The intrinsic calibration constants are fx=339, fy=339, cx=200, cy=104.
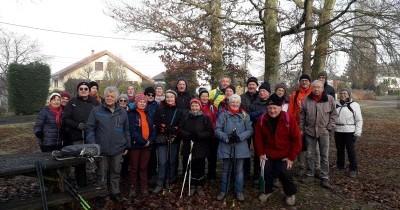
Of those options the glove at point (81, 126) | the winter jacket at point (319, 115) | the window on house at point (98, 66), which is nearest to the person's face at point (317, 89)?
the winter jacket at point (319, 115)

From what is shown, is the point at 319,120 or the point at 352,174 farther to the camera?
the point at 352,174

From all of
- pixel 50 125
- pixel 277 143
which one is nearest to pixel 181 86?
pixel 277 143

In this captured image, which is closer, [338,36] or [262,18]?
[262,18]

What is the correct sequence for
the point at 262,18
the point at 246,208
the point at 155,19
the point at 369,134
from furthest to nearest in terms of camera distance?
→ 1. the point at 369,134
2. the point at 155,19
3. the point at 262,18
4. the point at 246,208

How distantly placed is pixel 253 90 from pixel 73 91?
24.1m

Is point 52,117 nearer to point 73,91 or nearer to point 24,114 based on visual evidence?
point 24,114

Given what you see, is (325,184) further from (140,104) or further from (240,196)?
(140,104)

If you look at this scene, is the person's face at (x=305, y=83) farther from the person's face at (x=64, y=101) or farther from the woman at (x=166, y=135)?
the person's face at (x=64, y=101)

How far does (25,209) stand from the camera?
4348 millimetres

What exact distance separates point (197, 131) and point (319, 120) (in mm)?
2273

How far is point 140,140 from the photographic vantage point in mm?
5789

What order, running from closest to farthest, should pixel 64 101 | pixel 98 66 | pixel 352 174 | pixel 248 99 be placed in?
pixel 64 101 → pixel 248 99 → pixel 352 174 → pixel 98 66

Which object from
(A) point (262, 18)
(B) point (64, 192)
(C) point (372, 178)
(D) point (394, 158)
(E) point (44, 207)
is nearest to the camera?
(E) point (44, 207)

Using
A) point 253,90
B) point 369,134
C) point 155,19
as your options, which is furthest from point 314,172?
point 369,134
